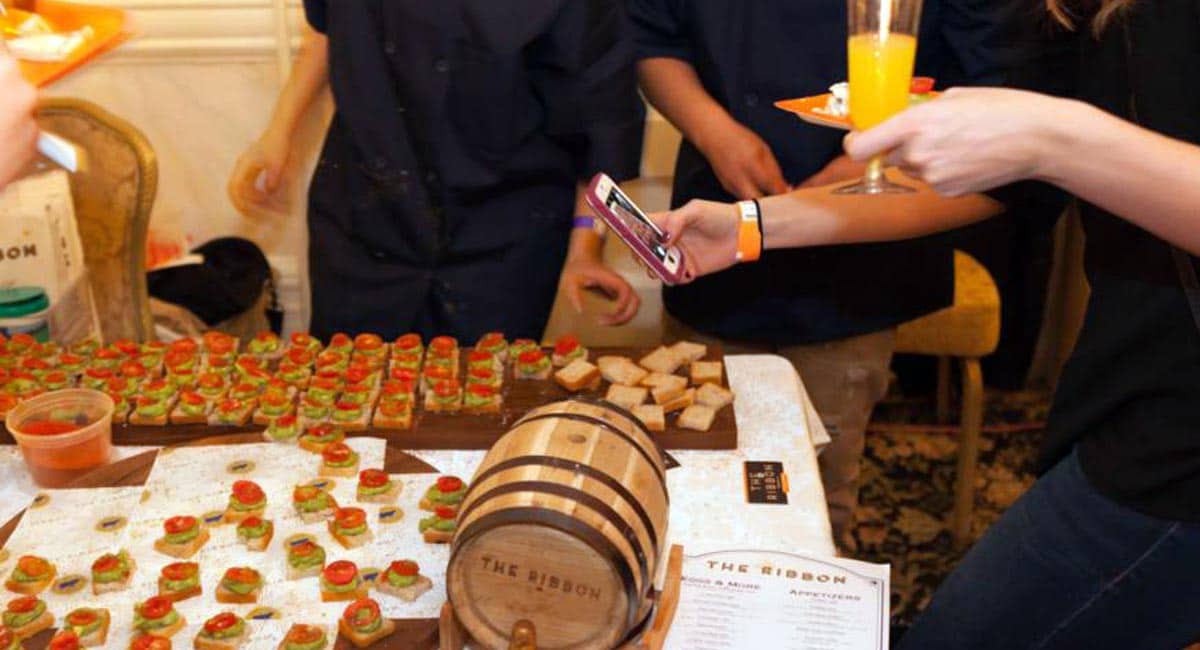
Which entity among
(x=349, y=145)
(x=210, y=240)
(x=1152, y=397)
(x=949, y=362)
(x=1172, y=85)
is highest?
(x=1172, y=85)

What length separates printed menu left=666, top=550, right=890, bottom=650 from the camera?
1.55 m

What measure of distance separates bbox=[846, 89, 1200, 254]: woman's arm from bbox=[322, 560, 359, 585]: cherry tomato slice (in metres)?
0.85

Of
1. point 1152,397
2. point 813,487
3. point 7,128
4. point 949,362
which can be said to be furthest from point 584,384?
point 949,362

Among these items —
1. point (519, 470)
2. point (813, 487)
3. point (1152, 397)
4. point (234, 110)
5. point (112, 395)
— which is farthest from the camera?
point (234, 110)

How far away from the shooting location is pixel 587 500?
55.6 inches

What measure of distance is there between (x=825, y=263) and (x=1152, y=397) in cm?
90

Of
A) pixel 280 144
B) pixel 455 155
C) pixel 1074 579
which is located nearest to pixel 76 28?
pixel 280 144

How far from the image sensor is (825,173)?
2273 mm

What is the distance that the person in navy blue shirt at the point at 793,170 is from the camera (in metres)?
2.26

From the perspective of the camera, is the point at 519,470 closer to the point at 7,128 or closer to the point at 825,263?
the point at 7,128

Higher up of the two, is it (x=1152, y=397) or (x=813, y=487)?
(x=1152, y=397)

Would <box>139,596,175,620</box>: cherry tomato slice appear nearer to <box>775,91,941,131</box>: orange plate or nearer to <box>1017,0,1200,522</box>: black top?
<box>775,91,941,131</box>: orange plate

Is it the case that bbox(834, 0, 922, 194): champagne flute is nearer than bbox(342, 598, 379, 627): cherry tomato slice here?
Yes

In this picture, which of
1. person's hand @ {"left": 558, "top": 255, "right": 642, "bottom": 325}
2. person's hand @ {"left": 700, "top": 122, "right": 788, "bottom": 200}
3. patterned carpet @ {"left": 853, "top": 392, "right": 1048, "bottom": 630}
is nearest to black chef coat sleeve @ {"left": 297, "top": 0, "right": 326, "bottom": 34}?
person's hand @ {"left": 558, "top": 255, "right": 642, "bottom": 325}
